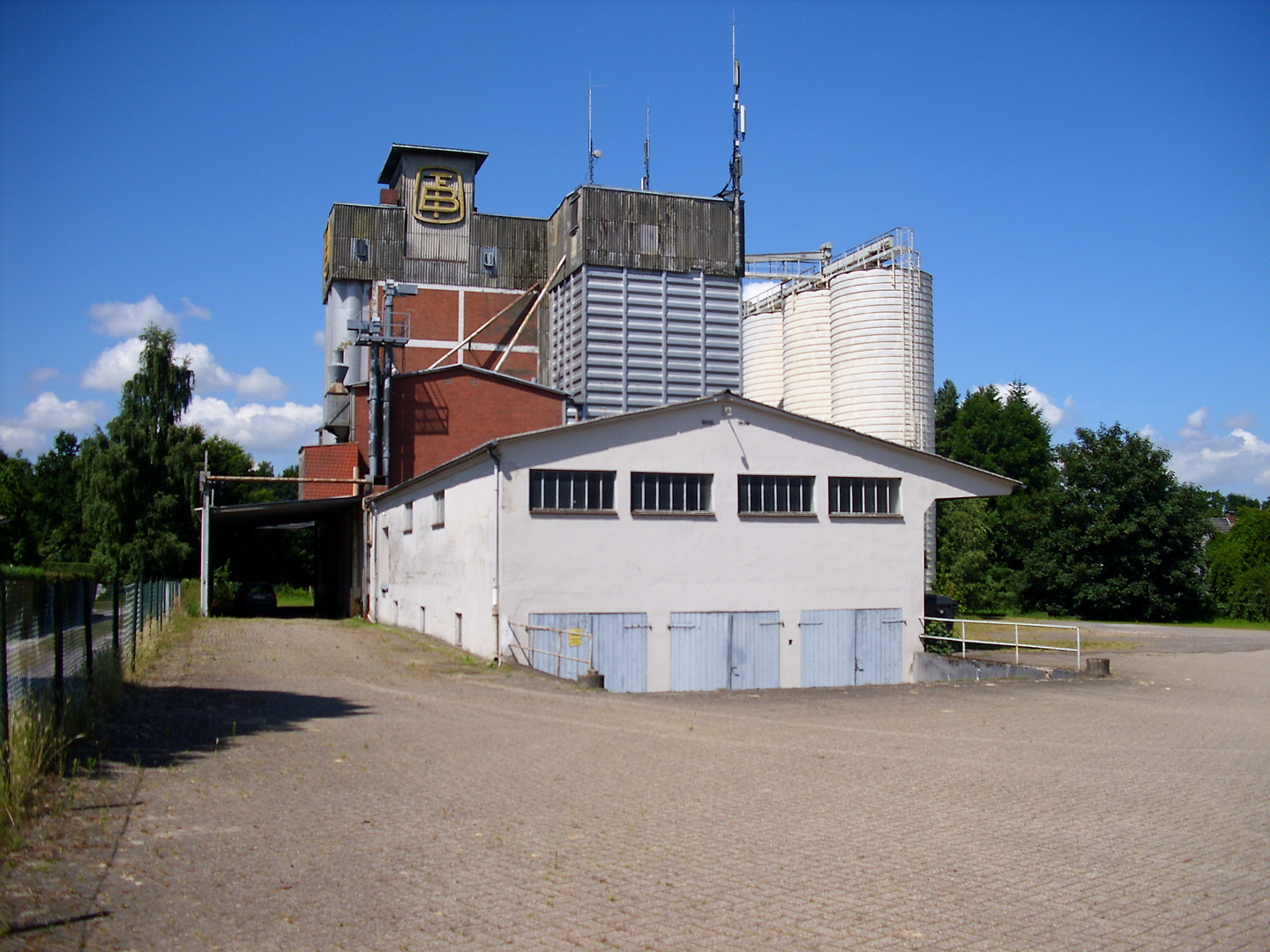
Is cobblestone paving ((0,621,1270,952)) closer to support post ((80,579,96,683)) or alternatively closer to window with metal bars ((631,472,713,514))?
support post ((80,579,96,683))

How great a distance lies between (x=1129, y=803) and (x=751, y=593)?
13824 millimetres

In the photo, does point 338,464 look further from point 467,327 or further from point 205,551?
point 467,327

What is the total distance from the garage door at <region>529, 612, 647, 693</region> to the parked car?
78.7 feet

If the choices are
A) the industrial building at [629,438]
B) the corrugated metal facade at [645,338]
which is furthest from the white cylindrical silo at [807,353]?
the corrugated metal facade at [645,338]

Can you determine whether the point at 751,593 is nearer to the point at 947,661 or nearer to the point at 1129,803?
the point at 947,661

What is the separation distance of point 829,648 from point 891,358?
2033 centimetres

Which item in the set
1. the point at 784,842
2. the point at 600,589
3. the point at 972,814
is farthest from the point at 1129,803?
the point at 600,589

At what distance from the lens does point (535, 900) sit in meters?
6.23

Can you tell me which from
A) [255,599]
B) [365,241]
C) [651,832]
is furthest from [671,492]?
[365,241]

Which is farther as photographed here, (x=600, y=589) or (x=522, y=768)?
(x=600, y=589)

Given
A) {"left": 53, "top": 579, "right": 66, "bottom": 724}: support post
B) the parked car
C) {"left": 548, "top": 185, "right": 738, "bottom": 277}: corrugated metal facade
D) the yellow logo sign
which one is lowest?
the parked car

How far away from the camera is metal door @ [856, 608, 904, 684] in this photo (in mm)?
23906

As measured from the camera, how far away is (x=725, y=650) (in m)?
22.6

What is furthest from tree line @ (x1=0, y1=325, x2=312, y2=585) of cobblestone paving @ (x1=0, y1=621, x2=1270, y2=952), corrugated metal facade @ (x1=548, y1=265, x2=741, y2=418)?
cobblestone paving @ (x1=0, y1=621, x2=1270, y2=952)
